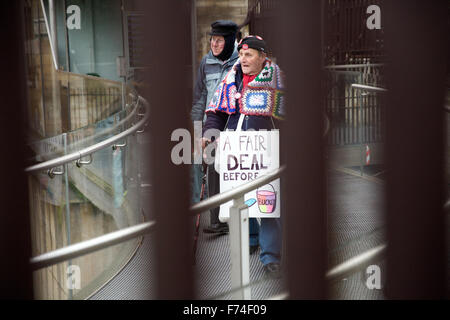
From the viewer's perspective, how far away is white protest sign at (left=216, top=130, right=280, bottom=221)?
2.83 m

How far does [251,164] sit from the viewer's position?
2.85 meters

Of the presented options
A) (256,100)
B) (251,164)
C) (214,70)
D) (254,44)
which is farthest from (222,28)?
(251,164)

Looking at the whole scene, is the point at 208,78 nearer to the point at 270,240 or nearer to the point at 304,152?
the point at 270,240

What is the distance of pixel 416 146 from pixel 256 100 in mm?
2385

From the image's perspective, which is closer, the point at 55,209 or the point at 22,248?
the point at 22,248

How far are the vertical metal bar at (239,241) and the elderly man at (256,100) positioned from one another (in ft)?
3.06

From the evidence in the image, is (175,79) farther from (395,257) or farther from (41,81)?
(41,81)

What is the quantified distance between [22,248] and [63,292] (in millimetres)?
1981

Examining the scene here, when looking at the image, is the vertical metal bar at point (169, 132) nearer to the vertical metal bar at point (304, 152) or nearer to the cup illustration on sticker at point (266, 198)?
the vertical metal bar at point (304, 152)

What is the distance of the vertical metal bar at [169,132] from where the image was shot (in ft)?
1.88

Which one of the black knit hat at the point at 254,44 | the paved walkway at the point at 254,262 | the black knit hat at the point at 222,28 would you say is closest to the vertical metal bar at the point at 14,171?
the paved walkway at the point at 254,262
